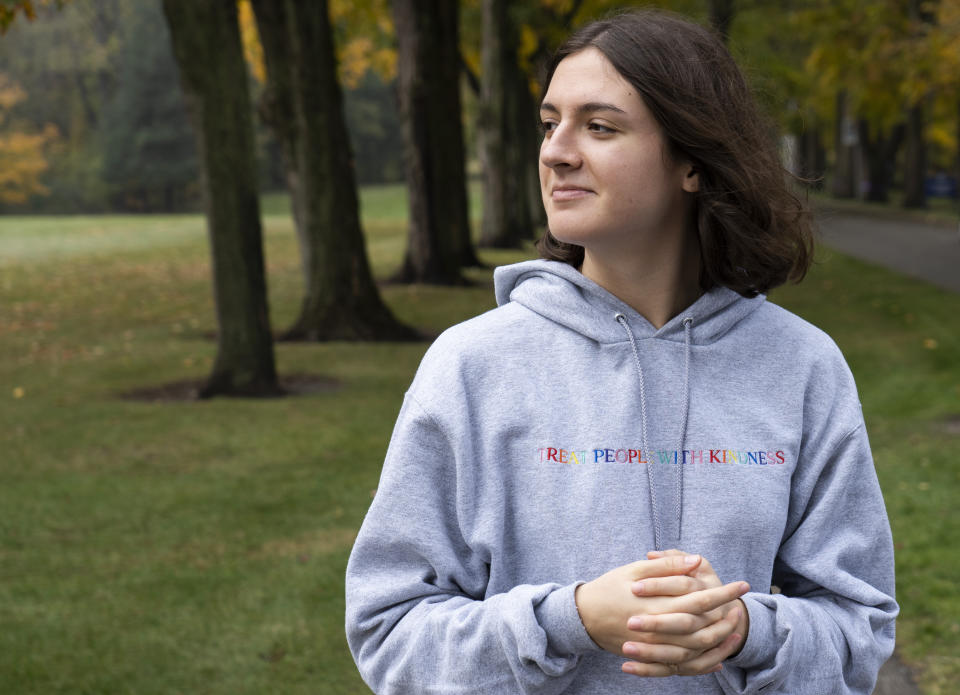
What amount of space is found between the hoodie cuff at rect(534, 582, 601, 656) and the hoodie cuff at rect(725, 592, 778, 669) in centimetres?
25

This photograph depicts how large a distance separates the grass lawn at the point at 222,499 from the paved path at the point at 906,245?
168 inches

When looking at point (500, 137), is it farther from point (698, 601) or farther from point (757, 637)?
point (698, 601)

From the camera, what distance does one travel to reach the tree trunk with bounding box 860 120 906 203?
157 feet

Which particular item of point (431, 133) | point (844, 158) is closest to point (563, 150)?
point (431, 133)

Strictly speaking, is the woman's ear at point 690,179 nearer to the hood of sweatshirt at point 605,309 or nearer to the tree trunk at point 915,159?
the hood of sweatshirt at point 605,309

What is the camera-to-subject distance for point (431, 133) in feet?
60.7

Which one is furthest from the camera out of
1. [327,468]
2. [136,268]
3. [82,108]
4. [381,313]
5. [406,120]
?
[82,108]

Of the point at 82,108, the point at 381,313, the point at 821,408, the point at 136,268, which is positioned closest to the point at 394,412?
the point at 381,313

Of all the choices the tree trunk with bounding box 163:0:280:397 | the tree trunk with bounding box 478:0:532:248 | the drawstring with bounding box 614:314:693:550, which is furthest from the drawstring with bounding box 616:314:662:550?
the tree trunk with bounding box 478:0:532:248

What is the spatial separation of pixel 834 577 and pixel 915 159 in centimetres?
4040

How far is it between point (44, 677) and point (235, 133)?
6.04 m

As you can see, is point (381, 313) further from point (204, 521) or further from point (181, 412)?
point (204, 521)

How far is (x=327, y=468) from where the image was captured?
319 inches

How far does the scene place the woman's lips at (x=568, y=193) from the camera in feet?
6.64
